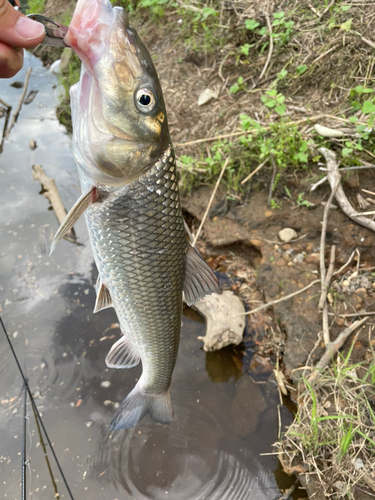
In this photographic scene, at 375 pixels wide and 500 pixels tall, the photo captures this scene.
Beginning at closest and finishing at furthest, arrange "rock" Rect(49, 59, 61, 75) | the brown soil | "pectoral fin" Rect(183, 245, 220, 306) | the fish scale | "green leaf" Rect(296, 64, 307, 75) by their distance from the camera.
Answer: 1. the fish scale
2. "pectoral fin" Rect(183, 245, 220, 306)
3. the brown soil
4. "green leaf" Rect(296, 64, 307, 75)
5. "rock" Rect(49, 59, 61, 75)

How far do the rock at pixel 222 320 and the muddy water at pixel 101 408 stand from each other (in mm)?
150

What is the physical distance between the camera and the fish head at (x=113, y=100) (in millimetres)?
1237

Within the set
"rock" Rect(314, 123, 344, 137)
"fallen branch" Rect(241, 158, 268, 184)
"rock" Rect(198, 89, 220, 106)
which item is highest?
"rock" Rect(198, 89, 220, 106)

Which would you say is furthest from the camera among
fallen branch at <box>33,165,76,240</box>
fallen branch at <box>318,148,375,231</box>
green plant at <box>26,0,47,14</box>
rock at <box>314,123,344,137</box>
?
green plant at <box>26,0,47,14</box>

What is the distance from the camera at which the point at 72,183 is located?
5.13m

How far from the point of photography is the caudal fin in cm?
220

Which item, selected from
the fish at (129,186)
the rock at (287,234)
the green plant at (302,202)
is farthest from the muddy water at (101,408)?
the green plant at (302,202)

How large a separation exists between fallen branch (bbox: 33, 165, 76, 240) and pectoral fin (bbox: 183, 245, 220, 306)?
294 cm

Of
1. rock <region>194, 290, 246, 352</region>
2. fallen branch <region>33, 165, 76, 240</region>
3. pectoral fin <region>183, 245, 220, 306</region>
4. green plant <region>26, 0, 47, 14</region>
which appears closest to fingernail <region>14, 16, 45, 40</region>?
pectoral fin <region>183, 245, 220, 306</region>

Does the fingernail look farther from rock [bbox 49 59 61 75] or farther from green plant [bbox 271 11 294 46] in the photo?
rock [bbox 49 59 61 75]

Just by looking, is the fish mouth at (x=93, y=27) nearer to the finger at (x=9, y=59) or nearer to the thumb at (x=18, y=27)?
the thumb at (x=18, y=27)

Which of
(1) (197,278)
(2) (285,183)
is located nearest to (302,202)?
(2) (285,183)

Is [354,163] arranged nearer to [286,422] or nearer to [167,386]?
[286,422]

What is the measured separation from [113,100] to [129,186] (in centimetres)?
33
